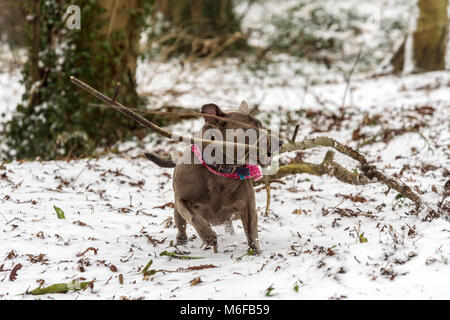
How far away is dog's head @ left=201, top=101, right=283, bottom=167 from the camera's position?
3.45 metres

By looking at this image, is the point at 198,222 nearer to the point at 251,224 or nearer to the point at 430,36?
the point at 251,224

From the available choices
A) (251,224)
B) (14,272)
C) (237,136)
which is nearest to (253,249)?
(251,224)

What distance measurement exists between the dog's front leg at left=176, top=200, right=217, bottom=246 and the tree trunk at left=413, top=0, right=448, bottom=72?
1107cm

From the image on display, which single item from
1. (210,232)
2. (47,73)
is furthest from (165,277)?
(47,73)

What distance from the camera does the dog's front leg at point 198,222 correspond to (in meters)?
3.39

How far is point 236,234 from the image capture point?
14.2ft

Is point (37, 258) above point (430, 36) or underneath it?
underneath

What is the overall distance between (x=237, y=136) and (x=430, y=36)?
11.0m

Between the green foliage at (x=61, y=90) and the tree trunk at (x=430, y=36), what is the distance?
9.04 m

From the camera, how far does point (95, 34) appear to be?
7297 mm

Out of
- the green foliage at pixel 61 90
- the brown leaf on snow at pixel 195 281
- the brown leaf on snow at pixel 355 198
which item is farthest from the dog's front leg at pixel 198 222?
the green foliage at pixel 61 90

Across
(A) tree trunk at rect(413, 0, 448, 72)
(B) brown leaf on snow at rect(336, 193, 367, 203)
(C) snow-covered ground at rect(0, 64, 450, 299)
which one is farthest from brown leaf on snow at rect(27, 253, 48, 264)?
(A) tree trunk at rect(413, 0, 448, 72)

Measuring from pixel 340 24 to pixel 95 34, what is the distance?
1201cm

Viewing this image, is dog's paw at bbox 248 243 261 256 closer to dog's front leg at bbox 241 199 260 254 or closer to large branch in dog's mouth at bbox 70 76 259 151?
dog's front leg at bbox 241 199 260 254
